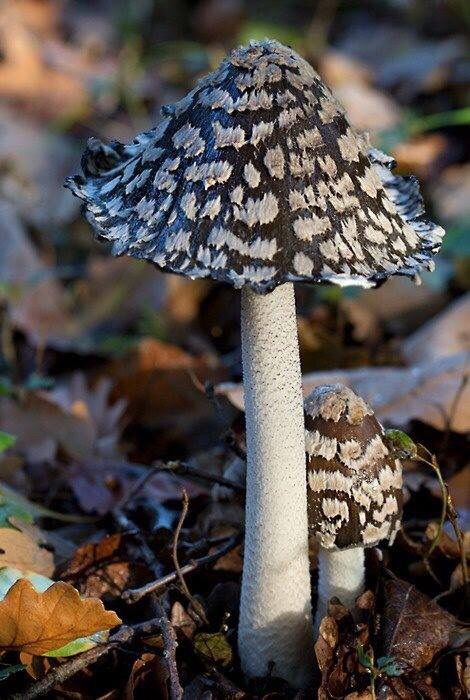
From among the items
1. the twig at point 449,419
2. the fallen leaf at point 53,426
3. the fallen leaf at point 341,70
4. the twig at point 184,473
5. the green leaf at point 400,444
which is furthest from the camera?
the fallen leaf at point 341,70

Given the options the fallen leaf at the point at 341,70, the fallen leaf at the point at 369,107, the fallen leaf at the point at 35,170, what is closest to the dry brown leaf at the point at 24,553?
the fallen leaf at the point at 35,170

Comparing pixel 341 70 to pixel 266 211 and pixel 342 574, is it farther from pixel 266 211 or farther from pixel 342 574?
pixel 266 211

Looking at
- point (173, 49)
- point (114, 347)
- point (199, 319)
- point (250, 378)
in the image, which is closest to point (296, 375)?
point (250, 378)

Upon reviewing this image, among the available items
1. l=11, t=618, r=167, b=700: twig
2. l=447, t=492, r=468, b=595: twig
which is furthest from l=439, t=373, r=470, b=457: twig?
l=11, t=618, r=167, b=700: twig

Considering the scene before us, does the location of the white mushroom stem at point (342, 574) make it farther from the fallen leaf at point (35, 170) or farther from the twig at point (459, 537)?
the fallen leaf at point (35, 170)

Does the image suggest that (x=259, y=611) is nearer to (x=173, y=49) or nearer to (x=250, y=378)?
(x=250, y=378)

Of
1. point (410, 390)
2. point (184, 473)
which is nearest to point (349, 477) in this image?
point (184, 473)
